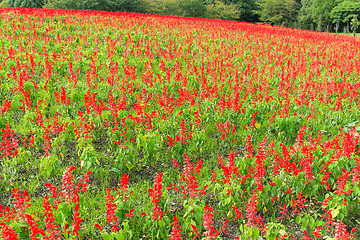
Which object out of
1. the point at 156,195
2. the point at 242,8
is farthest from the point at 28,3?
the point at 156,195

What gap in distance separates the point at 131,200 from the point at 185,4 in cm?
2961

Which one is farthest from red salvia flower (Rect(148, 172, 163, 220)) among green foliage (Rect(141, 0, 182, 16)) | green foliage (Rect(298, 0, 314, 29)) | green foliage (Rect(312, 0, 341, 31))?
green foliage (Rect(298, 0, 314, 29))

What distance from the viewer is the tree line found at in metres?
26.6

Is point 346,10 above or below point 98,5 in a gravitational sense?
above


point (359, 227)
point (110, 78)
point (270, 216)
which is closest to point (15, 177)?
point (110, 78)

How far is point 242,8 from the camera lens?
38.8m

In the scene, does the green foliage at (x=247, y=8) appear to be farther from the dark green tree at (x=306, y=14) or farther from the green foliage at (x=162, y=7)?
the green foliage at (x=162, y=7)

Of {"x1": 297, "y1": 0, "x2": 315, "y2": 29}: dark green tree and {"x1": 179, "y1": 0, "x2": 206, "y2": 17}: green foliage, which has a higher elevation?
{"x1": 297, "y1": 0, "x2": 315, "y2": 29}: dark green tree

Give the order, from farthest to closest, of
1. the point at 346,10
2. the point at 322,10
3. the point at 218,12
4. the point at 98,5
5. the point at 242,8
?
the point at 242,8
the point at 346,10
the point at 322,10
the point at 218,12
the point at 98,5

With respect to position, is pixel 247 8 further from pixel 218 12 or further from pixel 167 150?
pixel 167 150

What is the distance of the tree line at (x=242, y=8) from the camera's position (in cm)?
2656

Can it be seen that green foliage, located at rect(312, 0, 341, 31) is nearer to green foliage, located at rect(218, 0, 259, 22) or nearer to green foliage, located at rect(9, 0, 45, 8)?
green foliage, located at rect(218, 0, 259, 22)

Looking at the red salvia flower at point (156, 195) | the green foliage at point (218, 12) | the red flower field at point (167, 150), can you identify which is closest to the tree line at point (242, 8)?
the green foliage at point (218, 12)

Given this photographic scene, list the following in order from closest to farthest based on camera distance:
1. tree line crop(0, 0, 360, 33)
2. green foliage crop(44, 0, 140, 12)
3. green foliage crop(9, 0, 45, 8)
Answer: green foliage crop(44, 0, 140, 12) < tree line crop(0, 0, 360, 33) < green foliage crop(9, 0, 45, 8)
